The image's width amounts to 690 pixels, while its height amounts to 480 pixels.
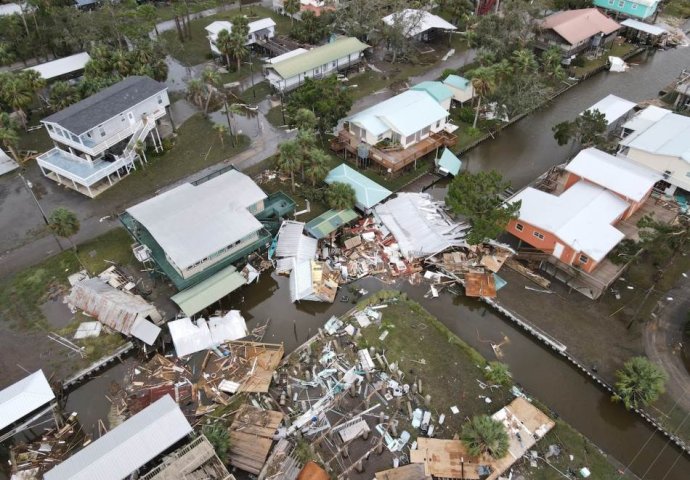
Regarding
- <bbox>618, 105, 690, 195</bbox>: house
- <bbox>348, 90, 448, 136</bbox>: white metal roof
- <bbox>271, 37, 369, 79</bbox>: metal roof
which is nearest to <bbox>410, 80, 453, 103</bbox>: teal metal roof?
<bbox>348, 90, 448, 136</bbox>: white metal roof

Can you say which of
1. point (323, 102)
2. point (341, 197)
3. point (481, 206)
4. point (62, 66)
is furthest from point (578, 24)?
point (62, 66)

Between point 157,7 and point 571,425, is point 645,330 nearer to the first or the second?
point 571,425

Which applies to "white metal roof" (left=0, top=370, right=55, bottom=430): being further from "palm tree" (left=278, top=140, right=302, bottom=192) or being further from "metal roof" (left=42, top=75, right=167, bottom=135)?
"palm tree" (left=278, top=140, right=302, bottom=192)

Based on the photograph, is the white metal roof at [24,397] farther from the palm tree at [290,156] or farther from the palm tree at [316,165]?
the palm tree at [316,165]

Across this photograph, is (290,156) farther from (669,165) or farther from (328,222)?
(669,165)

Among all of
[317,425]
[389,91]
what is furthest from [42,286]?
[389,91]

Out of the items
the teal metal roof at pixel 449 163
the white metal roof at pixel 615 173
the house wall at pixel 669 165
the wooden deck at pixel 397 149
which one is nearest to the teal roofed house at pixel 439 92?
the wooden deck at pixel 397 149

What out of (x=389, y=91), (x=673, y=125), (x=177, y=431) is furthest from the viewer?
(x=389, y=91)

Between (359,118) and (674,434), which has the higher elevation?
(359,118)
